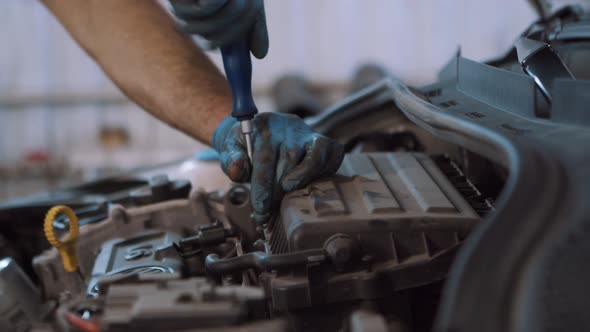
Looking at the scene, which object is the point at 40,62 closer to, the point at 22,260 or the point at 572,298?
the point at 22,260

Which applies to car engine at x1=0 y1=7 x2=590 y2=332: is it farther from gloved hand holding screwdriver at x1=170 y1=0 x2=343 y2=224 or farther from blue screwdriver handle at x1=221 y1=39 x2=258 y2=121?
blue screwdriver handle at x1=221 y1=39 x2=258 y2=121

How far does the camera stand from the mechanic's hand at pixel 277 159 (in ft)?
2.77

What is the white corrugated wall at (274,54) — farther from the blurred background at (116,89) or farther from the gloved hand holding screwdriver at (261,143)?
the gloved hand holding screwdriver at (261,143)

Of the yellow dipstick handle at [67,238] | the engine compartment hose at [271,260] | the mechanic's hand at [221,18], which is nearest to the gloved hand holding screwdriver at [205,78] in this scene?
the mechanic's hand at [221,18]

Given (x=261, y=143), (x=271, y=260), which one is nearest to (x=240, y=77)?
(x=261, y=143)

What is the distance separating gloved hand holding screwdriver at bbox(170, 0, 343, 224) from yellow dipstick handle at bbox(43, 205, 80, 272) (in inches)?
11.3

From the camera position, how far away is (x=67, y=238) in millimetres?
995

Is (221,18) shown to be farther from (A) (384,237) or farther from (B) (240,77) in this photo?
(A) (384,237)

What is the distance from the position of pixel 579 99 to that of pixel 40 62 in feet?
12.0

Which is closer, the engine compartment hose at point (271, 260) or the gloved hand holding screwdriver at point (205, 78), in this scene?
the engine compartment hose at point (271, 260)

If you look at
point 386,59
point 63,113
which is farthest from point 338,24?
point 63,113

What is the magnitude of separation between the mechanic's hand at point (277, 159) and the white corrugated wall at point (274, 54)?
113 inches

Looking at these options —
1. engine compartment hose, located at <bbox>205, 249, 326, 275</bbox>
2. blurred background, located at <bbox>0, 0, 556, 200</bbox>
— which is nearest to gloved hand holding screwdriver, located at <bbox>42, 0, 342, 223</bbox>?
engine compartment hose, located at <bbox>205, 249, 326, 275</bbox>

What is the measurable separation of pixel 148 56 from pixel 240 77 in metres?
0.63
